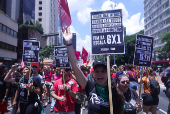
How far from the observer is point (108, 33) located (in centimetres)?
316

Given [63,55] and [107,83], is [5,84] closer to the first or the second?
[63,55]

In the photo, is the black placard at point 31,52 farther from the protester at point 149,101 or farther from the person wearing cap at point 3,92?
the protester at point 149,101

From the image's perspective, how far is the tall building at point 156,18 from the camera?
54094 millimetres

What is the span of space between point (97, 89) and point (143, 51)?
2.73 metres

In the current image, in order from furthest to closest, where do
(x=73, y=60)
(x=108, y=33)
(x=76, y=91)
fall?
1. (x=76, y=91)
2. (x=108, y=33)
3. (x=73, y=60)

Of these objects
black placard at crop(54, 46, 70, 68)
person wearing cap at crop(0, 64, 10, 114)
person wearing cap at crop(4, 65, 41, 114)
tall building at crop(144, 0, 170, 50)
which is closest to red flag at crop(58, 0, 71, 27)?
person wearing cap at crop(4, 65, 41, 114)

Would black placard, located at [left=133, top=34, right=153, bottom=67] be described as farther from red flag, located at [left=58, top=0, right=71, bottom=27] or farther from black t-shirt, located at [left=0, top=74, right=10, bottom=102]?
black t-shirt, located at [left=0, top=74, right=10, bottom=102]

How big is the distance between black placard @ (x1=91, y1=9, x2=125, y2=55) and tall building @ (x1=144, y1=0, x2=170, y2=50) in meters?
55.2

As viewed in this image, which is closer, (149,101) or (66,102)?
(66,102)

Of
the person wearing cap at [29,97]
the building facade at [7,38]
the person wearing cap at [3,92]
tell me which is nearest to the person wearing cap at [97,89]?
the person wearing cap at [29,97]

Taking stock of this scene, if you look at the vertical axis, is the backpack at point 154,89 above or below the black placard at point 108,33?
below

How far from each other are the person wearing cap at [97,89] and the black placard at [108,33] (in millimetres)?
677

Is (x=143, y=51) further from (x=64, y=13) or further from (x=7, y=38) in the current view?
(x=7, y=38)

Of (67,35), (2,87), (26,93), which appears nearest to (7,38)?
(2,87)
